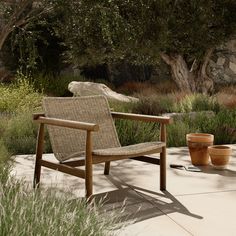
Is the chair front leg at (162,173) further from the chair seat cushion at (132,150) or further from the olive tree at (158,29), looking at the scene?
the olive tree at (158,29)

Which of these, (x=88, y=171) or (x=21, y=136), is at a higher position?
(x=88, y=171)

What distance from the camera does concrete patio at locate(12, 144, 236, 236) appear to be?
3.25 metres

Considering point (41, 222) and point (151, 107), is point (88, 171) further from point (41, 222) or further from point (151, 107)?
point (151, 107)

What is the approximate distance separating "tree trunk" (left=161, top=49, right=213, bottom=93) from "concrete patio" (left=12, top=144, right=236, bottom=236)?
22.9 feet

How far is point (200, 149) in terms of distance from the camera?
525 centimetres

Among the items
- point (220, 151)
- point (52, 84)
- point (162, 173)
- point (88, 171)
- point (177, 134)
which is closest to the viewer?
point (88, 171)

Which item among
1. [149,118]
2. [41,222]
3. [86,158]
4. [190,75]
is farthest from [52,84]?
[41,222]

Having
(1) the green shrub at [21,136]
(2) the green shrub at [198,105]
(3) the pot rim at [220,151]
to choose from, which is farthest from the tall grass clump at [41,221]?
(2) the green shrub at [198,105]

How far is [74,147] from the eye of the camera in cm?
436

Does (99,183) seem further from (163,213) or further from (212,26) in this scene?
(212,26)

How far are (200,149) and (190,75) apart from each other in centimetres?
754

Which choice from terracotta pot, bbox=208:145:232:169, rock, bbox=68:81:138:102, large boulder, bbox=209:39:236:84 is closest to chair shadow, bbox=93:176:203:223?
terracotta pot, bbox=208:145:232:169

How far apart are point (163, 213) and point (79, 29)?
27.3ft

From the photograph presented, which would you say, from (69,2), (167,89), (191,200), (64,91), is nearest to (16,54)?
(64,91)
